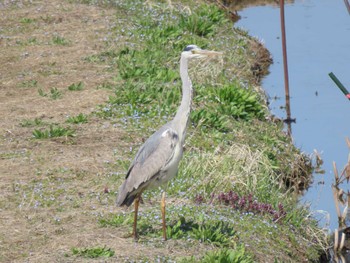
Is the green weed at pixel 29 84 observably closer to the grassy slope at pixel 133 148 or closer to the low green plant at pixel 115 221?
the grassy slope at pixel 133 148

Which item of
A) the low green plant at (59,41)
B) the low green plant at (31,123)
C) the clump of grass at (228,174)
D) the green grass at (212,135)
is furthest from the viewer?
the low green plant at (59,41)

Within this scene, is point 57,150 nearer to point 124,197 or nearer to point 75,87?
point 75,87

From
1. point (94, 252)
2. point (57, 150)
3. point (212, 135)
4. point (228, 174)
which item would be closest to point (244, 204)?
point (228, 174)

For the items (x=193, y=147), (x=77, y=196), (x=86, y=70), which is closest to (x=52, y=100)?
(x=86, y=70)

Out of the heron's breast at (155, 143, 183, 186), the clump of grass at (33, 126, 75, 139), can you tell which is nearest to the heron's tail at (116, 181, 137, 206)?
the heron's breast at (155, 143, 183, 186)

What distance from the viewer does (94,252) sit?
7.25 m

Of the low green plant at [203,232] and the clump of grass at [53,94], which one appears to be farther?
the clump of grass at [53,94]

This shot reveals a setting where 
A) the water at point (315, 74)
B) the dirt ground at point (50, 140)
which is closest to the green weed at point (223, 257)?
the dirt ground at point (50, 140)

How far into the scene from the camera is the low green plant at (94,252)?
7223 mm

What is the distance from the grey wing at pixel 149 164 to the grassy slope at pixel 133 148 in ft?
1.33

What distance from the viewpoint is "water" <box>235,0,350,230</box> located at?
11.8 meters

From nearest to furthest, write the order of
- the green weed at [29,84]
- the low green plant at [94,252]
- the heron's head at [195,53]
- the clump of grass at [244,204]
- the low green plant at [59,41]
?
the low green plant at [94,252] < the heron's head at [195,53] < the clump of grass at [244,204] < the green weed at [29,84] < the low green plant at [59,41]

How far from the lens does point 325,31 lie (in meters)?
17.8

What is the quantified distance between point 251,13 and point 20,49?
736 cm
